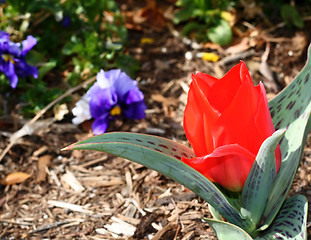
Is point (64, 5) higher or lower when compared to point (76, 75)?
higher

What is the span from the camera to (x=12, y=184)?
199 centimetres

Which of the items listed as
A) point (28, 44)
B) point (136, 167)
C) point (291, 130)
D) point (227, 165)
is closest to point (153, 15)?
point (28, 44)

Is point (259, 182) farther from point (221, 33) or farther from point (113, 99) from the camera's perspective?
point (221, 33)

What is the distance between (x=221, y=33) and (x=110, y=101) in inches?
34.9

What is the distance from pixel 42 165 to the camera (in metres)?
2.05

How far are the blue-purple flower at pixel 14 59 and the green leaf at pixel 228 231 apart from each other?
4.30 feet

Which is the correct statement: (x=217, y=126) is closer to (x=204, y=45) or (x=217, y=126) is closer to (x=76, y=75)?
(x=76, y=75)

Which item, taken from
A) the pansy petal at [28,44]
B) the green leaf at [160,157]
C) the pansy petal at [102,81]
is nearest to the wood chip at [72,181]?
the pansy petal at [102,81]

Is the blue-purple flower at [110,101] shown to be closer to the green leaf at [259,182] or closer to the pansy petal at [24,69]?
the pansy petal at [24,69]

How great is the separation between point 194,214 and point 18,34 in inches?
55.3

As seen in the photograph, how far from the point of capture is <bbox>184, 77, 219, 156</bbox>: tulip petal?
1147mm

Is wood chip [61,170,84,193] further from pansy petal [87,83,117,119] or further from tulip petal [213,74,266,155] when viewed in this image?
tulip petal [213,74,266,155]

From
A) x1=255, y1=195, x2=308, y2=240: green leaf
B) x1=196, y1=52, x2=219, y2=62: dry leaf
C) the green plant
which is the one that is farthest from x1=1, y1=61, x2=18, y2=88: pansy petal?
x1=255, y1=195, x2=308, y2=240: green leaf

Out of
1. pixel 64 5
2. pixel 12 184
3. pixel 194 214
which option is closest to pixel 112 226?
pixel 194 214
